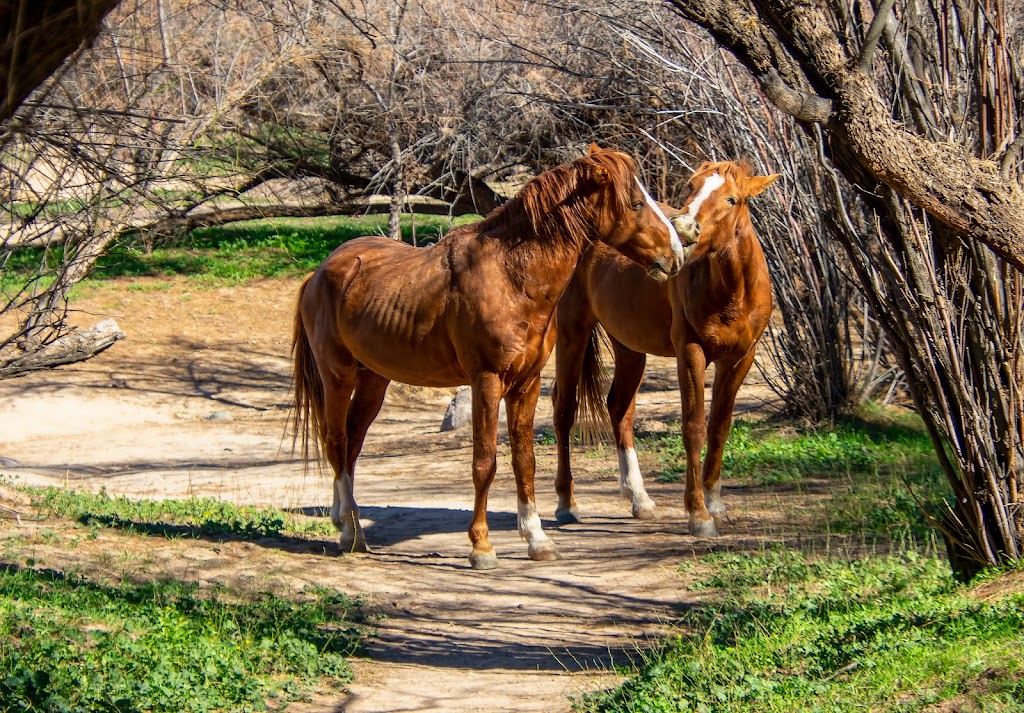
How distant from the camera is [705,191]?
728cm

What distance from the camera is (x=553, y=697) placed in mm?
4824

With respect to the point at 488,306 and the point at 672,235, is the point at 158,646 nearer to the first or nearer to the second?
the point at 488,306

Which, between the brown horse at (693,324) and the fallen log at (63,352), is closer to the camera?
the brown horse at (693,324)

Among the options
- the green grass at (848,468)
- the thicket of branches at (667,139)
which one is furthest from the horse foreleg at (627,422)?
the thicket of branches at (667,139)

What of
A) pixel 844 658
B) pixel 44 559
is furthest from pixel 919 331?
pixel 44 559

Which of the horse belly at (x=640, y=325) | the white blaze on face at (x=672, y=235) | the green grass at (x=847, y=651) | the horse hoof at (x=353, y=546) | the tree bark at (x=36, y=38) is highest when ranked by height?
the tree bark at (x=36, y=38)

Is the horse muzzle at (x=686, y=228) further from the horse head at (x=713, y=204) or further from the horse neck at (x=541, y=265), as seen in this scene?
the horse neck at (x=541, y=265)

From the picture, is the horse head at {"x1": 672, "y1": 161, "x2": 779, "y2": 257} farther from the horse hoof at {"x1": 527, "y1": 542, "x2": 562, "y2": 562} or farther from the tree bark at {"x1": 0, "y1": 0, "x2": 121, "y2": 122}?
the tree bark at {"x1": 0, "y1": 0, "x2": 121, "y2": 122}

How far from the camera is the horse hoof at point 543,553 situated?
279 inches

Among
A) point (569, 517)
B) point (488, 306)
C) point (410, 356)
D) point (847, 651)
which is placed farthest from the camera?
point (569, 517)

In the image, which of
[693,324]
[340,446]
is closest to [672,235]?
[693,324]

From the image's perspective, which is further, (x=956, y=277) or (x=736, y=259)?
(x=736, y=259)

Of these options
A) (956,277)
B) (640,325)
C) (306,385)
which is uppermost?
(956,277)

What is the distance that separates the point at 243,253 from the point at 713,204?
49.9ft
